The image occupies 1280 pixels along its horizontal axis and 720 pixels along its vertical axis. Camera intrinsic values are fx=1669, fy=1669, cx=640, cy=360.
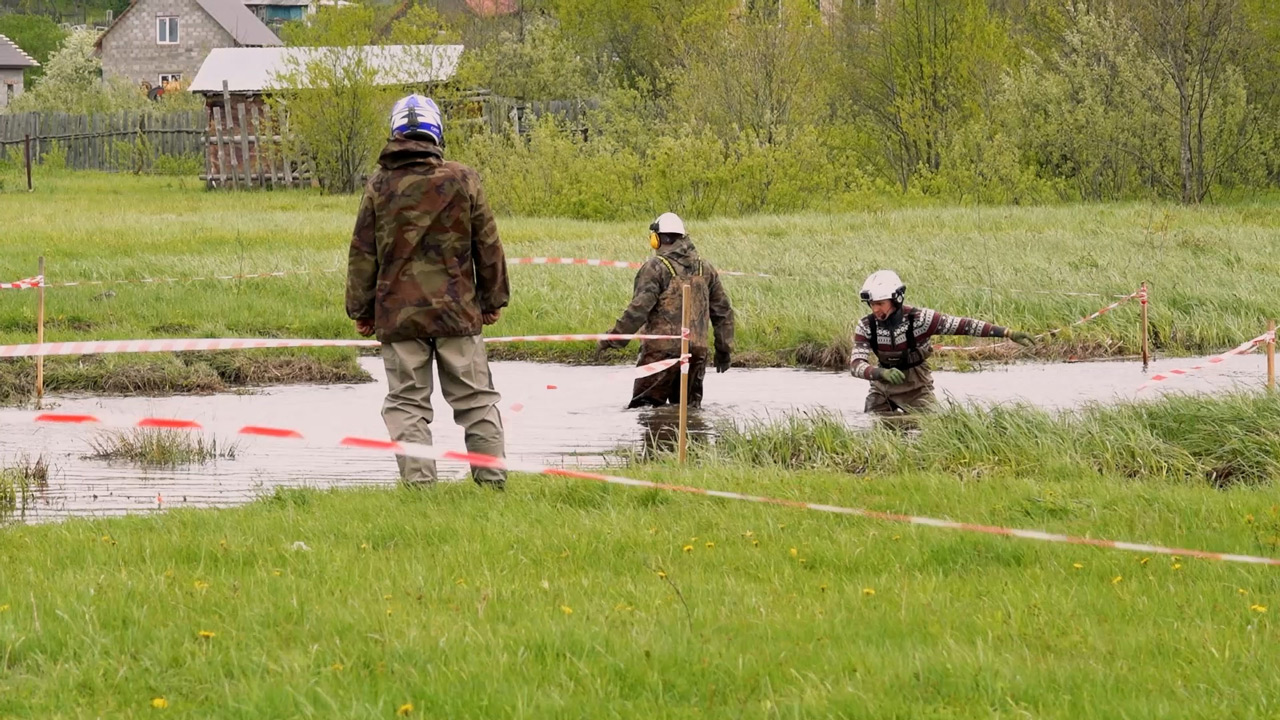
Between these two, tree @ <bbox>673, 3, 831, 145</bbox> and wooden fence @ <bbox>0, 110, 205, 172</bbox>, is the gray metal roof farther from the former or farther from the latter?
tree @ <bbox>673, 3, 831, 145</bbox>

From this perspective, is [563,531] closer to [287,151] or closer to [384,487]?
[384,487]

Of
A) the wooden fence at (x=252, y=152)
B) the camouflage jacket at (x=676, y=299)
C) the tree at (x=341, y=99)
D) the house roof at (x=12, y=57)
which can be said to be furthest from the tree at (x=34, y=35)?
the camouflage jacket at (x=676, y=299)

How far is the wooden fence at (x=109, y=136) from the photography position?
48.4 m

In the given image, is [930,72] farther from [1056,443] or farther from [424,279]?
[424,279]

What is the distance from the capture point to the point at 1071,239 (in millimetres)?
22594

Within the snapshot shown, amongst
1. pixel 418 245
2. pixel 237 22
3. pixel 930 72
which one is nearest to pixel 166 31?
pixel 237 22

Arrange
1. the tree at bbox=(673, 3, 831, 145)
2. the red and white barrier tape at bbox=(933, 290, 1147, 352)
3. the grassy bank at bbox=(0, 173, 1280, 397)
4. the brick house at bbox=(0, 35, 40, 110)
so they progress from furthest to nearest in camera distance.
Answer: the brick house at bbox=(0, 35, 40, 110), the tree at bbox=(673, 3, 831, 145), the grassy bank at bbox=(0, 173, 1280, 397), the red and white barrier tape at bbox=(933, 290, 1147, 352)

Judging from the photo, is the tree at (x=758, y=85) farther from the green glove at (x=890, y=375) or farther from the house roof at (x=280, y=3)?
the house roof at (x=280, y=3)

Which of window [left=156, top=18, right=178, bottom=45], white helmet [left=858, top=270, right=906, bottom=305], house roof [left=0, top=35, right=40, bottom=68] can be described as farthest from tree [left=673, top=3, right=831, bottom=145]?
house roof [left=0, top=35, right=40, bottom=68]

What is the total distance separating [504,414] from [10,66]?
74.7 metres

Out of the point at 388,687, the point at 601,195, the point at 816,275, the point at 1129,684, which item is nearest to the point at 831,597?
the point at 1129,684

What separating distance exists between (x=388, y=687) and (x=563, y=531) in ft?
7.25

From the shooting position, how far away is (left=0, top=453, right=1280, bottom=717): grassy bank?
462 cm

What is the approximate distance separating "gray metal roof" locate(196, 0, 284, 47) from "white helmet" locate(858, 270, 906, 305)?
70350mm
